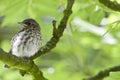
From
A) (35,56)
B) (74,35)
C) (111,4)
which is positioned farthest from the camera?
(74,35)

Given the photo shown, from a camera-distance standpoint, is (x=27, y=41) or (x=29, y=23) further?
(x=29, y=23)

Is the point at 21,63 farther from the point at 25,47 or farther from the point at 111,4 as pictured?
the point at 111,4

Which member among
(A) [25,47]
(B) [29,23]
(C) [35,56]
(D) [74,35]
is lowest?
(C) [35,56]

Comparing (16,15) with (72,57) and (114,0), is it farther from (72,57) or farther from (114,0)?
(72,57)

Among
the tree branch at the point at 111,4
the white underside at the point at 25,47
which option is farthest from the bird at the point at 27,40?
the tree branch at the point at 111,4

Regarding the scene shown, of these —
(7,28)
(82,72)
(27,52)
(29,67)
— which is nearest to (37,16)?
(27,52)

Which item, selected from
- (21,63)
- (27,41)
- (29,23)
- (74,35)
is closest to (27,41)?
(27,41)

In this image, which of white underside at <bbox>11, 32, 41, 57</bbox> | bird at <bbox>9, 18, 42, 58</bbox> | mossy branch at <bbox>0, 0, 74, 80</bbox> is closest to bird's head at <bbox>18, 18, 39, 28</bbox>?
bird at <bbox>9, 18, 42, 58</bbox>

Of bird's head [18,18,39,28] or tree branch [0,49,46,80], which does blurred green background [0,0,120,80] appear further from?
tree branch [0,49,46,80]
